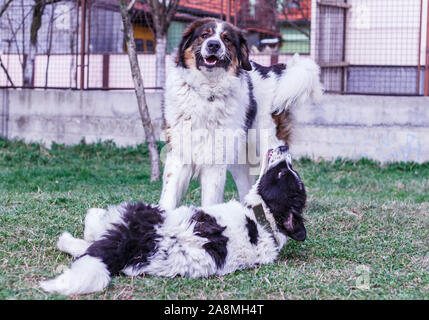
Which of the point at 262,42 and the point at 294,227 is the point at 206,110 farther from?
the point at 262,42

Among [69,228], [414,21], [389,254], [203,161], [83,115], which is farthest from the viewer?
[83,115]

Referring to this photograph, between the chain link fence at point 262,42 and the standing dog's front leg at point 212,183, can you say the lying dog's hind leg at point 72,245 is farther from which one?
the chain link fence at point 262,42

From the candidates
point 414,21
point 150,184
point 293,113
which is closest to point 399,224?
point 293,113

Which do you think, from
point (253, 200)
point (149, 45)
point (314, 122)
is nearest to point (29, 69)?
point (149, 45)

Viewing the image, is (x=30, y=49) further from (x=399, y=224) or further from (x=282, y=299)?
(x=282, y=299)

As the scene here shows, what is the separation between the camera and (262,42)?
1211cm

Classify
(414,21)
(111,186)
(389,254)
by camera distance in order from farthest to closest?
(414,21)
(111,186)
(389,254)

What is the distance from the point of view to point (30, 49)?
36.8ft

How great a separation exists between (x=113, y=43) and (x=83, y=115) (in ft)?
10.7

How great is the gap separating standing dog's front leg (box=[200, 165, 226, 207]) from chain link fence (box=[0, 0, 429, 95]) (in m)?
4.89

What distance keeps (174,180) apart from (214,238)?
4.58ft

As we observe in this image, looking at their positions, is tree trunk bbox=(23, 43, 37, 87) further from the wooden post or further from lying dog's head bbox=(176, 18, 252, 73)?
lying dog's head bbox=(176, 18, 252, 73)

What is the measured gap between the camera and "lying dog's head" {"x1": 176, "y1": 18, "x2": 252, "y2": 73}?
15.5ft

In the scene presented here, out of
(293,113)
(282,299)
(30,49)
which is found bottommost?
(282,299)
